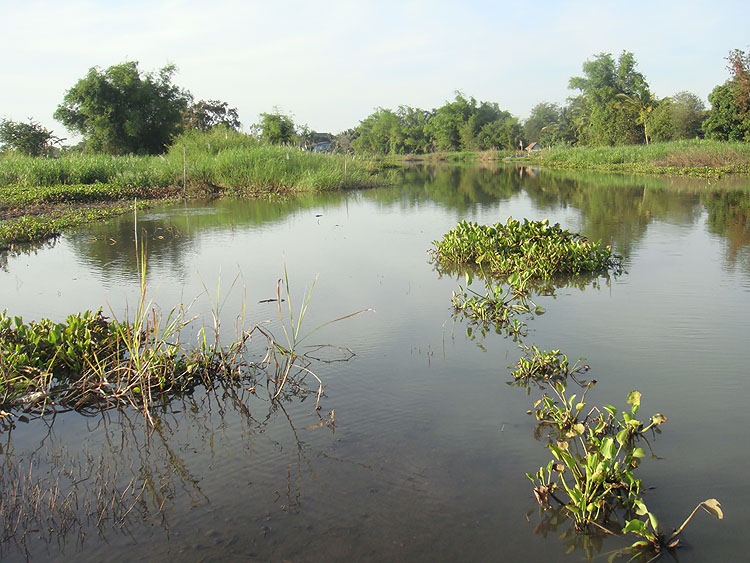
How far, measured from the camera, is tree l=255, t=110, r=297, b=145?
38406mm

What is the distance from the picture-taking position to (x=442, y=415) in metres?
3.98

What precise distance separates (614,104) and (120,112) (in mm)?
35892

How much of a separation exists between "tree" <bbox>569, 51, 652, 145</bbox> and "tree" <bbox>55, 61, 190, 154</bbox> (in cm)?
3226

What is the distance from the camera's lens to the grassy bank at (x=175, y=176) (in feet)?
59.4

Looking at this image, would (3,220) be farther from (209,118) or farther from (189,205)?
(209,118)

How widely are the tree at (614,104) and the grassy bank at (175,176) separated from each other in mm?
27675

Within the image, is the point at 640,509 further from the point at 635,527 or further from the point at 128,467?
the point at 128,467

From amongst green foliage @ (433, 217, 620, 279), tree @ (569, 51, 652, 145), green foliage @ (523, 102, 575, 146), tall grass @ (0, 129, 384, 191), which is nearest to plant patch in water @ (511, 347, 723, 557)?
green foliage @ (433, 217, 620, 279)

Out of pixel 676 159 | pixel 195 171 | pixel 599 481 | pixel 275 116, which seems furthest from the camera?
pixel 275 116

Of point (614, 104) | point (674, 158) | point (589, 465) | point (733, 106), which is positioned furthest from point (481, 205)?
point (614, 104)

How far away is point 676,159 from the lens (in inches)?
1164

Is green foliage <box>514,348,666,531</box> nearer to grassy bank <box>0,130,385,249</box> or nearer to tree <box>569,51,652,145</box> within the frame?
grassy bank <box>0,130,385,249</box>

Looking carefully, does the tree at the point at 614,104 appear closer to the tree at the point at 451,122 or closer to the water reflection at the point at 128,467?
the tree at the point at 451,122

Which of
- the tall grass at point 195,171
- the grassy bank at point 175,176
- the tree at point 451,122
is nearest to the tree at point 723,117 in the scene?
the grassy bank at point 175,176
